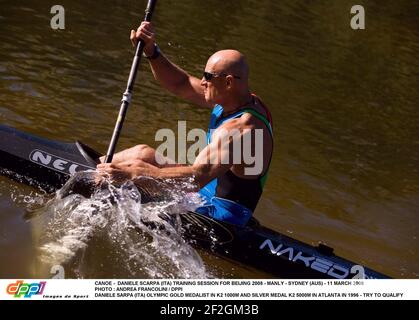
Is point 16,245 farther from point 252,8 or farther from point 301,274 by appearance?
point 252,8

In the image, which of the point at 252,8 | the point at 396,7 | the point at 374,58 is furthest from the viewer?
the point at 396,7

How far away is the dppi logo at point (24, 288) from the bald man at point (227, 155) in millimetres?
1179

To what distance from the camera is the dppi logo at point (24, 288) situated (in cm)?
473

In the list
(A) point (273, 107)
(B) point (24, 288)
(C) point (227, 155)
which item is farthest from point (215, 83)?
(A) point (273, 107)

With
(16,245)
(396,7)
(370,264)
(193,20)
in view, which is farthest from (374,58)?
(16,245)

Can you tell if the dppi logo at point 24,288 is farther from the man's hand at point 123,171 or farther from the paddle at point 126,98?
the paddle at point 126,98

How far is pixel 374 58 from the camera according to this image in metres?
17.4

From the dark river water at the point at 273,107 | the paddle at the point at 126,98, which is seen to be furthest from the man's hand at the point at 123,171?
the dark river water at the point at 273,107

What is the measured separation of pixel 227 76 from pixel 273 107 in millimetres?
5893

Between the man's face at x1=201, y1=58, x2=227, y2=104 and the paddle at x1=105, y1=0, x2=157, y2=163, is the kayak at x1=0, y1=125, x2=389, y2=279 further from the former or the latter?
the man's face at x1=201, y1=58, x2=227, y2=104

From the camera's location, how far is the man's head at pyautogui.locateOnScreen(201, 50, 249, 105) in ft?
19.2

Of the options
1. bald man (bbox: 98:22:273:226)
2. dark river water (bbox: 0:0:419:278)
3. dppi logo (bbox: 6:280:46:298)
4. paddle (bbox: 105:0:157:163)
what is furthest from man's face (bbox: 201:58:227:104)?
dppi logo (bbox: 6:280:46:298)

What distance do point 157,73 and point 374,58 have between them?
11697 millimetres

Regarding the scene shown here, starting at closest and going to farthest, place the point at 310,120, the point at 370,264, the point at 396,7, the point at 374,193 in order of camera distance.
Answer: the point at 370,264, the point at 374,193, the point at 310,120, the point at 396,7
